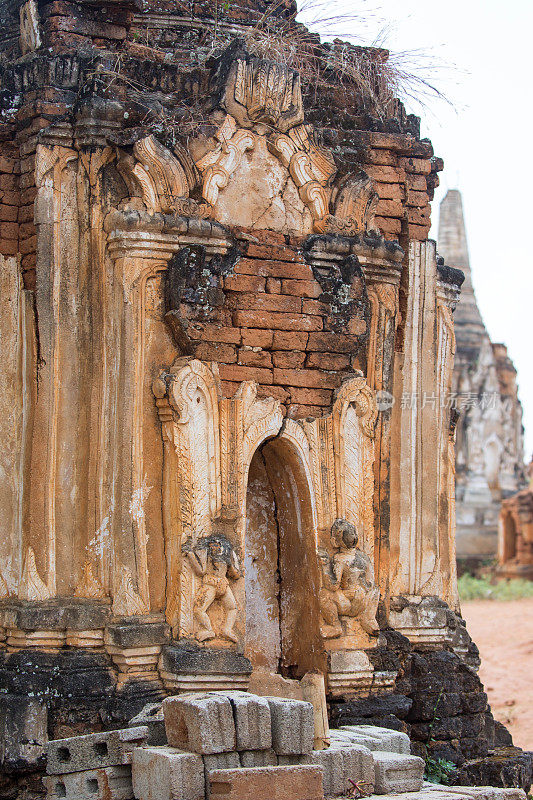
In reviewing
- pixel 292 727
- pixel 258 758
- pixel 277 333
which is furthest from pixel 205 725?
pixel 277 333

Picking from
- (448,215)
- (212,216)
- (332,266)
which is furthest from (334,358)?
(448,215)

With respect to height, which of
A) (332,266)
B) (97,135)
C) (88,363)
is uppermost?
(97,135)

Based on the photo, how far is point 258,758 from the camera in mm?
6629

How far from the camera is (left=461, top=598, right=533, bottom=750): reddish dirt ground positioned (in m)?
14.1

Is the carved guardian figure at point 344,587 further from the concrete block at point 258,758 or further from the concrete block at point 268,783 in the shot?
the concrete block at point 268,783

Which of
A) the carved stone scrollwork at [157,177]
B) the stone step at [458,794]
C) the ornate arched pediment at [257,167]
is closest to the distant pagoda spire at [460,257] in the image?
the ornate arched pediment at [257,167]

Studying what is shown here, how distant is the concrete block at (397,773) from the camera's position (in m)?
7.09

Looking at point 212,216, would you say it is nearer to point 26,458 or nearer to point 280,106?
point 280,106

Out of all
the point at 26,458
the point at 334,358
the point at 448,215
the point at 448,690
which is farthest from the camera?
the point at 448,215

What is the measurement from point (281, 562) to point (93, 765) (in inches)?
99.5

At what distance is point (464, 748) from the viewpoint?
31.1ft

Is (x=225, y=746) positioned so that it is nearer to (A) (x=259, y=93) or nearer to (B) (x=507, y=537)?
(A) (x=259, y=93)

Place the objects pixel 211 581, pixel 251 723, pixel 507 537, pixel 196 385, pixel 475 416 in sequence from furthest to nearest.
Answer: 1. pixel 475 416
2. pixel 507 537
3. pixel 196 385
4. pixel 211 581
5. pixel 251 723

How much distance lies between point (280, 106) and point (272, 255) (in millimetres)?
1122
